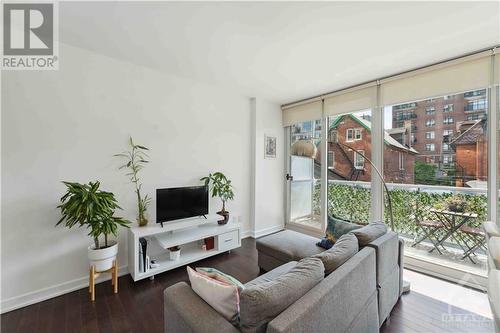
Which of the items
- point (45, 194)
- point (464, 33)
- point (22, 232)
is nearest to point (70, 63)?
point (45, 194)

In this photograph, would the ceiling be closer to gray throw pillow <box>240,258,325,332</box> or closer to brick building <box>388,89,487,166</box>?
brick building <box>388,89,487,166</box>

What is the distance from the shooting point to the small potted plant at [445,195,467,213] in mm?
2639

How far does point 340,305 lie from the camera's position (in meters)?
1.24

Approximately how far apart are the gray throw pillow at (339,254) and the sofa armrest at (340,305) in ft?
0.12

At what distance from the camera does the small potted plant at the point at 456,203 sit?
2.64 metres

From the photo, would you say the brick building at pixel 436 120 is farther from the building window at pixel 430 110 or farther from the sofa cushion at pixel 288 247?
the sofa cushion at pixel 288 247

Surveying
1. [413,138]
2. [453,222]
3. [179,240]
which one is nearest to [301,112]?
[413,138]

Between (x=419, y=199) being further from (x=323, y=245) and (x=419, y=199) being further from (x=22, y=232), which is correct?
(x=22, y=232)

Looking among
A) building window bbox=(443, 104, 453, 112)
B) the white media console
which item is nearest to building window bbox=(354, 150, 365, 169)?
building window bbox=(443, 104, 453, 112)

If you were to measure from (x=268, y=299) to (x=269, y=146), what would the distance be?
3.46m

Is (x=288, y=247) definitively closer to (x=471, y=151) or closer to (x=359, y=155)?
(x=359, y=155)

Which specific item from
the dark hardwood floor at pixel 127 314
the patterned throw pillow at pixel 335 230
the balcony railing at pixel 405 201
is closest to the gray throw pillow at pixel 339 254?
the patterned throw pillow at pixel 335 230

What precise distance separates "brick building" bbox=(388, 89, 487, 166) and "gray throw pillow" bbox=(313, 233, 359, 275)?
78.9 inches

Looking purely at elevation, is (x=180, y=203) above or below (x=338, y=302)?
above
